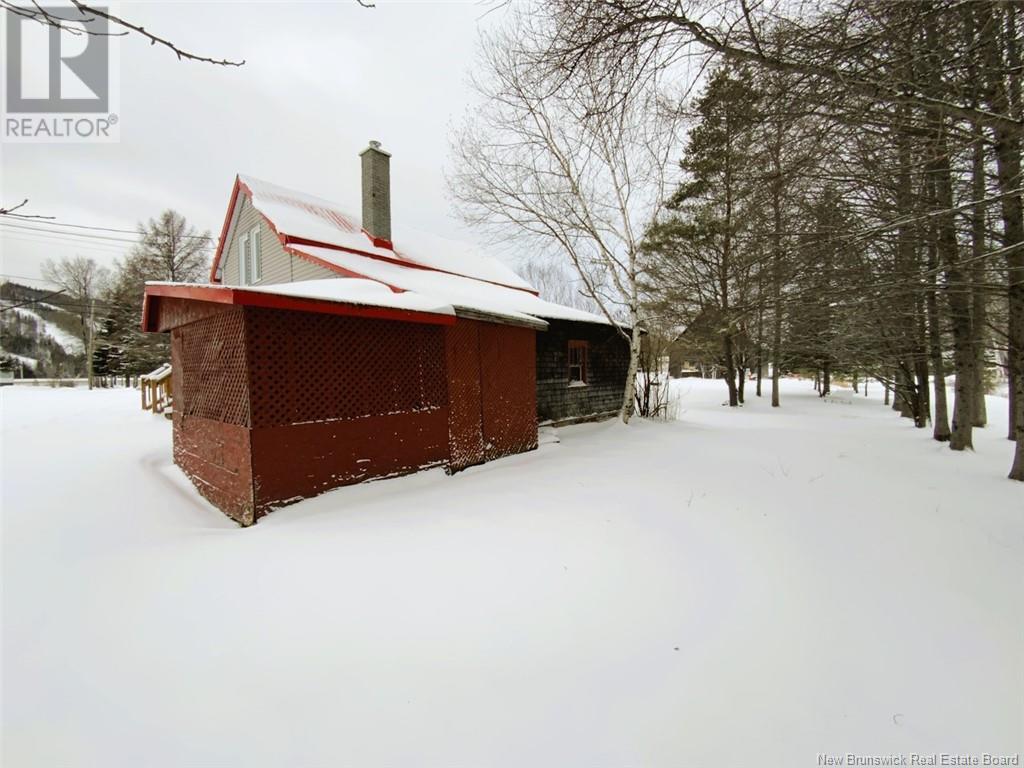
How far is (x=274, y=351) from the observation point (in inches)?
162

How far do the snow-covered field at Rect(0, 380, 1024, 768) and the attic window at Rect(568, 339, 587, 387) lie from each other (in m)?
5.69

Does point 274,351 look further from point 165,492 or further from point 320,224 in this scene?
point 320,224

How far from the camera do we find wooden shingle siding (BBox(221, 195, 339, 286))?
A: 31.8 ft

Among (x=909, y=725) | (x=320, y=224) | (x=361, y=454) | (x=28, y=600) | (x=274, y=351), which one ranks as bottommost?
(x=909, y=725)

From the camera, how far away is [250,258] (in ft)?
40.0

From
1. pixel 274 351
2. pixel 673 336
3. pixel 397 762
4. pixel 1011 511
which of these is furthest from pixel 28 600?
pixel 673 336

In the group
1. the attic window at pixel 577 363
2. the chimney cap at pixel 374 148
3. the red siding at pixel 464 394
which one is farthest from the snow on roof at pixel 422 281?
the chimney cap at pixel 374 148

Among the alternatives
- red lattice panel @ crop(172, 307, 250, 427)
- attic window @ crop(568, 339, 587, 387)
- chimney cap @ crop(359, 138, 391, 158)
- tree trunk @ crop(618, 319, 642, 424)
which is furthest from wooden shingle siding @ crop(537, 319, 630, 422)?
chimney cap @ crop(359, 138, 391, 158)

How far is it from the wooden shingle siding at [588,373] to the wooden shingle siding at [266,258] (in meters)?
5.04

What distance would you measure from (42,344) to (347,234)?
5360 cm

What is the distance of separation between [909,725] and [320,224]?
1234 centimetres

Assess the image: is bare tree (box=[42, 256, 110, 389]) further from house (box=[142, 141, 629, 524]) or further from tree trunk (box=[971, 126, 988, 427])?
tree trunk (box=[971, 126, 988, 427])

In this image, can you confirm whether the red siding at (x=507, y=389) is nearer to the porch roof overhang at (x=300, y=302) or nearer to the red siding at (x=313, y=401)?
the red siding at (x=313, y=401)

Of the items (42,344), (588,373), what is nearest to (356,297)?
(588,373)
